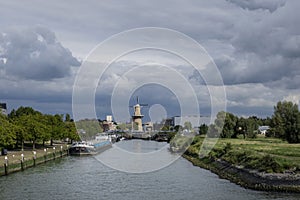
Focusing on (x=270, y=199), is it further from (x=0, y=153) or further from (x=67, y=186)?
(x=0, y=153)

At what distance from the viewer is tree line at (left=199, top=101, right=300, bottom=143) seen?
71.6 meters

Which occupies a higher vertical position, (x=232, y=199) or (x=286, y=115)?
(x=286, y=115)

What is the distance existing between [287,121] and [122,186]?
43.8m

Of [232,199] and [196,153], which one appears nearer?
[232,199]

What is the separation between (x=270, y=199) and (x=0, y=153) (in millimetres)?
35361

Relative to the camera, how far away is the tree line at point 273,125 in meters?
71.6

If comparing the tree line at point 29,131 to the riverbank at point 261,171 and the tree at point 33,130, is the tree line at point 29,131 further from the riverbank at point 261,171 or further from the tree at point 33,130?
the riverbank at point 261,171

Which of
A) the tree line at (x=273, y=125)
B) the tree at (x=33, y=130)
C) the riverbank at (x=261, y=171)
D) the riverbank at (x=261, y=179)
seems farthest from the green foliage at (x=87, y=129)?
the riverbank at (x=261, y=179)

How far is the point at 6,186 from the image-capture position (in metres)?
36.1

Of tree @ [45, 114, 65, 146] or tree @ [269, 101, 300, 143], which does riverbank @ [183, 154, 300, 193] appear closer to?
tree @ [269, 101, 300, 143]

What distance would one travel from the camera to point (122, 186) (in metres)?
36.4

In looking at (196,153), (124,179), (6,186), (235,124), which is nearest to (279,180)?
(124,179)

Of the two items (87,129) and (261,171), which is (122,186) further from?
(87,129)

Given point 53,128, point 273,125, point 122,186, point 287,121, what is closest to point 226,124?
point 273,125
